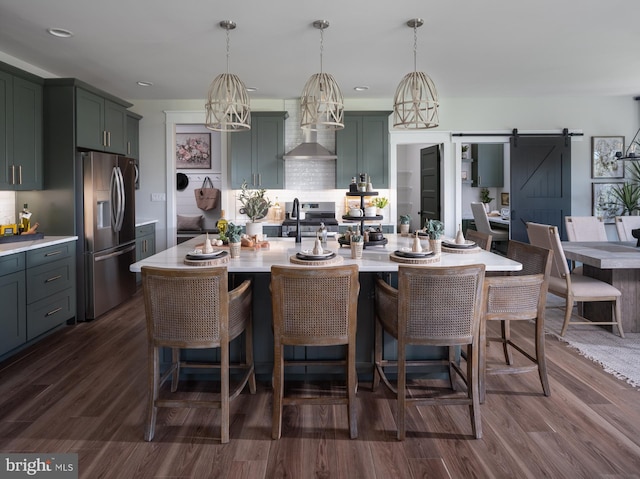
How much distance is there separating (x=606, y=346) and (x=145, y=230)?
538cm

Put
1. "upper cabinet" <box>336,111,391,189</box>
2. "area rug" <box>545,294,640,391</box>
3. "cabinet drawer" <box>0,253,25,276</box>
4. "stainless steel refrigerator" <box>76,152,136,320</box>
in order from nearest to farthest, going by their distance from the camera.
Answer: "area rug" <box>545,294,640,391</box>
"cabinet drawer" <box>0,253,25,276</box>
"stainless steel refrigerator" <box>76,152,136,320</box>
"upper cabinet" <box>336,111,391,189</box>

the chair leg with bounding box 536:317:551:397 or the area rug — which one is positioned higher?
the chair leg with bounding box 536:317:551:397

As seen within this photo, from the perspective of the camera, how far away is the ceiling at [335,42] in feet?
11.5

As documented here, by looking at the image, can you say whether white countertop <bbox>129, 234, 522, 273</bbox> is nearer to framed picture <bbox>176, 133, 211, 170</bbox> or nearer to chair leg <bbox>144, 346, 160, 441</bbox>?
chair leg <bbox>144, 346, 160, 441</bbox>

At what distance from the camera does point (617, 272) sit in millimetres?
4230

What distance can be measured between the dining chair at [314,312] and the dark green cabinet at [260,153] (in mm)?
4237

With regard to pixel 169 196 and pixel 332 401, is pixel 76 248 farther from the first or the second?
pixel 332 401

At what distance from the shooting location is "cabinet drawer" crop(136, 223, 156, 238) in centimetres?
601

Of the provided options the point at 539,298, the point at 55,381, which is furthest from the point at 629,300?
the point at 55,381

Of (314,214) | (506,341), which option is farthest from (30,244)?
(506,341)

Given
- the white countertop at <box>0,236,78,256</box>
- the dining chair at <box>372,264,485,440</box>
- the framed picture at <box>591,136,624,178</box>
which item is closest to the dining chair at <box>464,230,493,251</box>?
the dining chair at <box>372,264,485,440</box>

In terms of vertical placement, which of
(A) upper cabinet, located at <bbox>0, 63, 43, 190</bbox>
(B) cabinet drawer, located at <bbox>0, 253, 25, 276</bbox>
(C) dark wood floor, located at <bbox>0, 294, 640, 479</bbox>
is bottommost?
(C) dark wood floor, located at <bbox>0, 294, 640, 479</bbox>

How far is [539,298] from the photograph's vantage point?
9.33ft

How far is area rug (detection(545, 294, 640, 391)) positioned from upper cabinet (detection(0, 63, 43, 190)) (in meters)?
4.99
